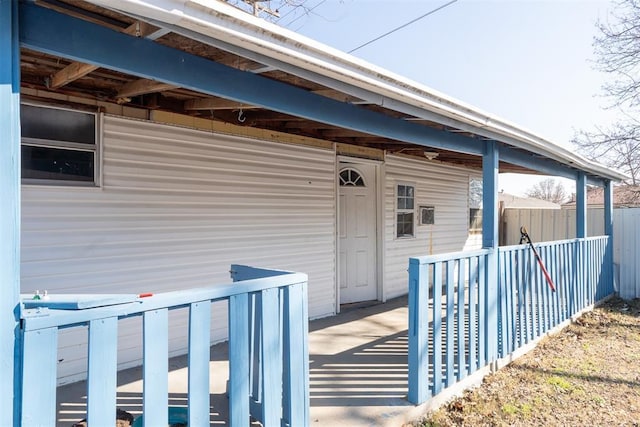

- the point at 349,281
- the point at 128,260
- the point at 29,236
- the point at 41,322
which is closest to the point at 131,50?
the point at 41,322

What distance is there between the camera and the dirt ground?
3.34m

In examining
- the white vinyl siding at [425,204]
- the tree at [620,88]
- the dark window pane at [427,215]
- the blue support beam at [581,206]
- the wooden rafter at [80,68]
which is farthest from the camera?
the tree at [620,88]

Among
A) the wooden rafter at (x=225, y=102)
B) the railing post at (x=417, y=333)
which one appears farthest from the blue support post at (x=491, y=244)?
the wooden rafter at (x=225, y=102)

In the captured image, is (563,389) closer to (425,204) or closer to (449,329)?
(449,329)

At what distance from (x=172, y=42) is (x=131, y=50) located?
0.21 meters

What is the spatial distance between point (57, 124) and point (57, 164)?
327mm

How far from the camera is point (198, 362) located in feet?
6.18

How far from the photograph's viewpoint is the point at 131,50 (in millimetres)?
1944

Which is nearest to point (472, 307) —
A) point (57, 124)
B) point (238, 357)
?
point (238, 357)

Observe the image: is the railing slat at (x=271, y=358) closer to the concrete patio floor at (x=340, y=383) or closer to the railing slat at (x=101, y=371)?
the railing slat at (x=101, y=371)

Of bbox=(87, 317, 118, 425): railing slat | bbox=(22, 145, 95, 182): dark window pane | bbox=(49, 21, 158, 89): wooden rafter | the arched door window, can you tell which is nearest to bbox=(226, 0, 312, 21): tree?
the arched door window

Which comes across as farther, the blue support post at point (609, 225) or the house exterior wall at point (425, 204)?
the blue support post at point (609, 225)

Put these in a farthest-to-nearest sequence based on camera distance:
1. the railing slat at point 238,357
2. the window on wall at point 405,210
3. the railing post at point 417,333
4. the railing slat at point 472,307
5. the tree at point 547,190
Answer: the tree at point 547,190 < the window on wall at point 405,210 < the railing slat at point 472,307 < the railing post at point 417,333 < the railing slat at point 238,357

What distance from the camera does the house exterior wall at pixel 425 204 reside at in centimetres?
716
